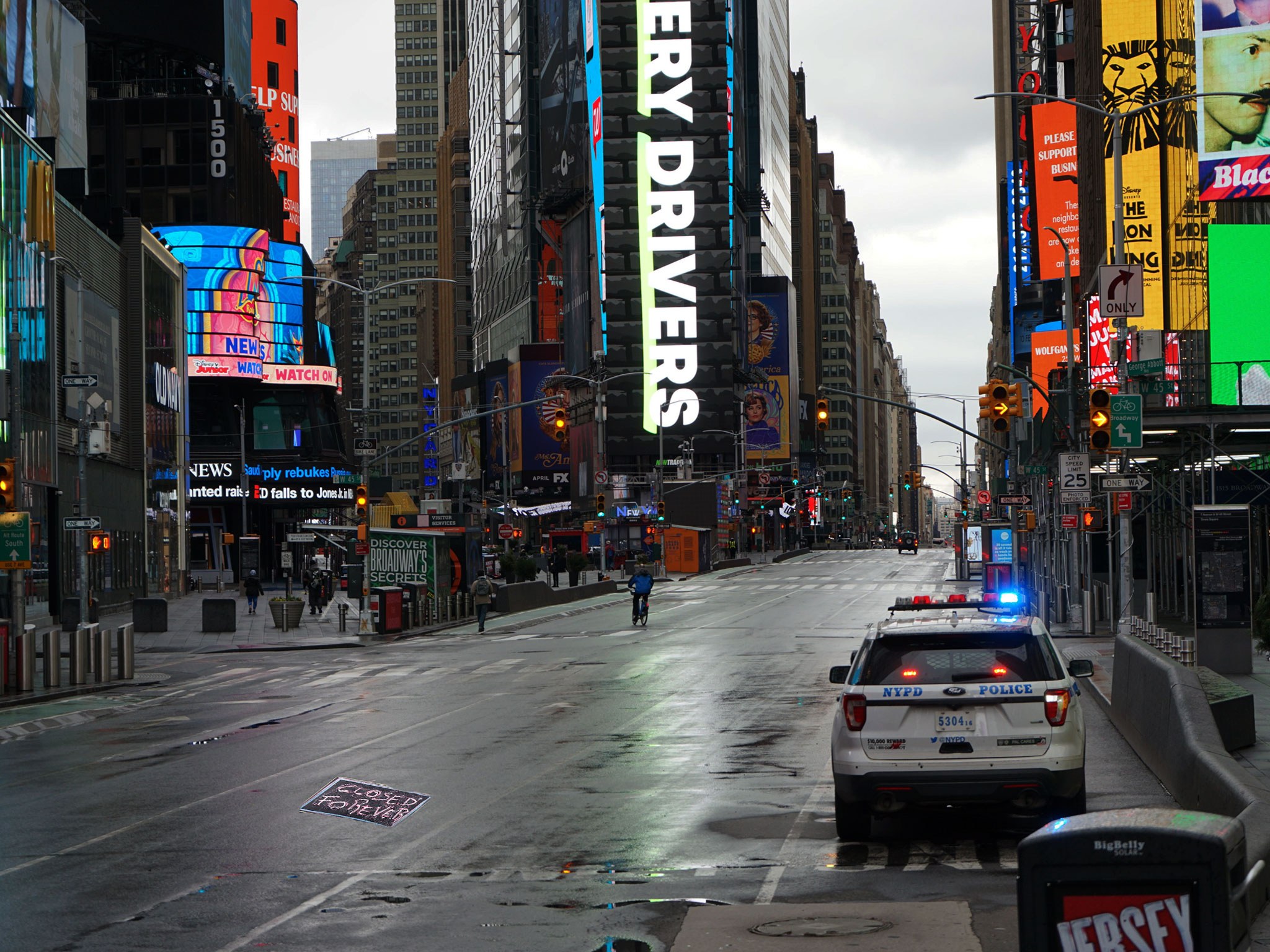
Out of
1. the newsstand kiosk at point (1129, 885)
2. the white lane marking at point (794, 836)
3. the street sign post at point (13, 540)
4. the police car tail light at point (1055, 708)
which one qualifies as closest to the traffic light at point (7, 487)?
the street sign post at point (13, 540)

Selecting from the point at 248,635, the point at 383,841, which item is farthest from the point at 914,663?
the point at 248,635

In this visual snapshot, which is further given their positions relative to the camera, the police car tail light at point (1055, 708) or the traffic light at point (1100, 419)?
the traffic light at point (1100, 419)

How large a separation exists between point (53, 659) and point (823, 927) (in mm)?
25383

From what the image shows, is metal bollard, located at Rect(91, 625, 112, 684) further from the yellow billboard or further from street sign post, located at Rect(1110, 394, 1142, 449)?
the yellow billboard

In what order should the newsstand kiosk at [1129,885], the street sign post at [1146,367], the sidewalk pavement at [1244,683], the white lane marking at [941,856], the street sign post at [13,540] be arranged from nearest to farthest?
the newsstand kiosk at [1129,885] < the white lane marking at [941,856] < the sidewalk pavement at [1244,683] < the street sign post at [1146,367] < the street sign post at [13,540]

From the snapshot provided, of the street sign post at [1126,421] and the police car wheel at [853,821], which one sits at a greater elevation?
the street sign post at [1126,421]

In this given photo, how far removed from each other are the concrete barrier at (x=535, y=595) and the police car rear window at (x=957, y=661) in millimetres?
45253

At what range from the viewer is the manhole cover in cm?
898

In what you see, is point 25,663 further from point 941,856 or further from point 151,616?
point 941,856

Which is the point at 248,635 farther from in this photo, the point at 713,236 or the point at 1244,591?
the point at 713,236

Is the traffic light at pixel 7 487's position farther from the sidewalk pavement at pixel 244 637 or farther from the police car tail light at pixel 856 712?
the police car tail light at pixel 856 712

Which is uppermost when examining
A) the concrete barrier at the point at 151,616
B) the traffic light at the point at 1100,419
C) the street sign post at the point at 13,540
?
the traffic light at the point at 1100,419

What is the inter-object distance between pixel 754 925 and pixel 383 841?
4.58 meters

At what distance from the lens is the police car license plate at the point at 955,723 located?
11977mm
